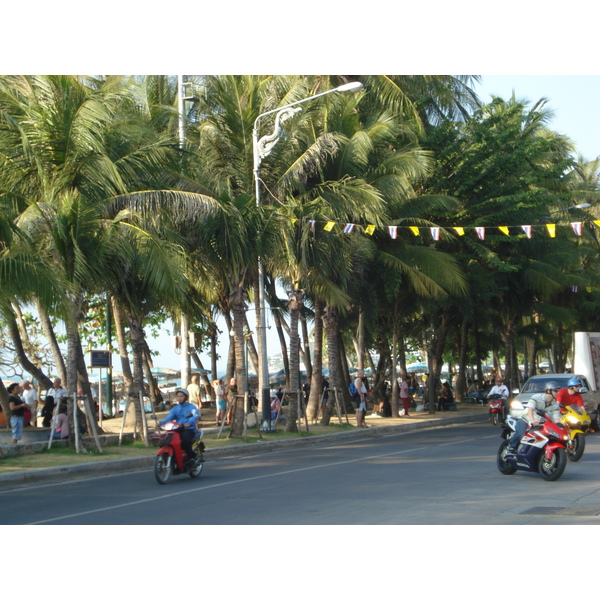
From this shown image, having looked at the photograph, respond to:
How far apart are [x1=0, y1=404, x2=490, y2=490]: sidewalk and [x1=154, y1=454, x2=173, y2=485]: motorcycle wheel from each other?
2446 millimetres

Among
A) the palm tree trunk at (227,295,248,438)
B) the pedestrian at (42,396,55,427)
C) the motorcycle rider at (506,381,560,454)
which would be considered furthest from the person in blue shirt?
the pedestrian at (42,396,55,427)

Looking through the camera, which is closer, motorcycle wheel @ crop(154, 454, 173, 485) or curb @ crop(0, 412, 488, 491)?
motorcycle wheel @ crop(154, 454, 173, 485)

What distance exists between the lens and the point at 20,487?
44.7 ft

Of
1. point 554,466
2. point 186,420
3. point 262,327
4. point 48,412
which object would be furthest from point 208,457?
point 554,466

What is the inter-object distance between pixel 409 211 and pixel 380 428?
825cm

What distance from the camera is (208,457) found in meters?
18.6

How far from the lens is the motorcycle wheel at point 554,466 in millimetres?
12484

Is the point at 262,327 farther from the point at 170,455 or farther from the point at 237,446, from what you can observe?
the point at 170,455

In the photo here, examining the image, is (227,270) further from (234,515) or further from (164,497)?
(234,515)

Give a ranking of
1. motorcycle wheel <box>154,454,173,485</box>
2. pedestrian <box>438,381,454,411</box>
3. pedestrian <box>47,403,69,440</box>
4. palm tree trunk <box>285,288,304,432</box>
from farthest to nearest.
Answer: pedestrian <box>438,381,454,411</box>, palm tree trunk <box>285,288,304,432</box>, pedestrian <box>47,403,69,440</box>, motorcycle wheel <box>154,454,173,485</box>

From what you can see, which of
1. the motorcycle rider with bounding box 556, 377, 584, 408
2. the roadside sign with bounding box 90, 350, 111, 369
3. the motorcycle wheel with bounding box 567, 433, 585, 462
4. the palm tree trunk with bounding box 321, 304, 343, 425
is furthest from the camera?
the palm tree trunk with bounding box 321, 304, 343, 425

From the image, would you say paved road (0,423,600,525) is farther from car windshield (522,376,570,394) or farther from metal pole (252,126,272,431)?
metal pole (252,126,272,431)

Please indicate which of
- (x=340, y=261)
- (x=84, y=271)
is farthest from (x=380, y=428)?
(x=84, y=271)

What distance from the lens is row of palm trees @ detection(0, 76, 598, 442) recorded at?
17.4 m
